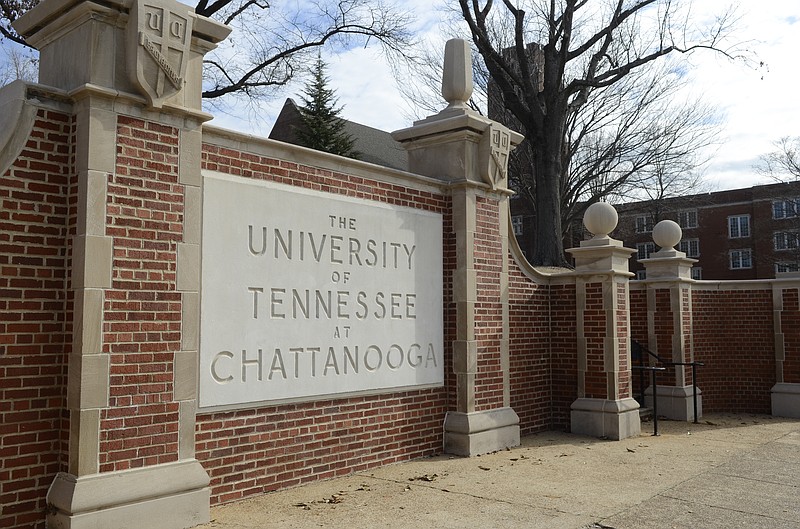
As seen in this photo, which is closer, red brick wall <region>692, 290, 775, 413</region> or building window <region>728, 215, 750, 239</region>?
red brick wall <region>692, 290, 775, 413</region>

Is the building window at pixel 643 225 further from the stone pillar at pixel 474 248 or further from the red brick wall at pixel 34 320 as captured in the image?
the red brick wall at pixel 34 320

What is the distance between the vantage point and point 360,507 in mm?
5270

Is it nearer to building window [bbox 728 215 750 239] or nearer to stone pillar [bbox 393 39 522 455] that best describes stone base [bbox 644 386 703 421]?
stone pillar [bbox 393 39 522 455]

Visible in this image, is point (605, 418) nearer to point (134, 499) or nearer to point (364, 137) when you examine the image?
point (134, 499)

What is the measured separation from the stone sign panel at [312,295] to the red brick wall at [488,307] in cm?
50

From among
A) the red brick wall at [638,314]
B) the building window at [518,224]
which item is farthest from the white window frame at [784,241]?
the red brick wall at [638,314]

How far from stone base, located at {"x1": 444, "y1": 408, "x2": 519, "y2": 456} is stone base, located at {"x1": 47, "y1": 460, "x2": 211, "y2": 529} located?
3.18 m

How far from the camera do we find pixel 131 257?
4.67 meters

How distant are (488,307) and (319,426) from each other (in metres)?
2.66

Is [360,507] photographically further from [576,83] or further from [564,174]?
[564,174]

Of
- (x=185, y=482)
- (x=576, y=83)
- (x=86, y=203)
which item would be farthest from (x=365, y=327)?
(x=576, y=83)

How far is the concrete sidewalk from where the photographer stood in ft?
16.2

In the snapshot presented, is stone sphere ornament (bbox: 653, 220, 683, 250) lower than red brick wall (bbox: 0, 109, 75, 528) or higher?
higher

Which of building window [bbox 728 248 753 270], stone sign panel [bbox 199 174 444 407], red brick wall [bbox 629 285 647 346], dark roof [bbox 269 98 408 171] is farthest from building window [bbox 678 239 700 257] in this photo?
stone sign panel [bbox 199 174 444 407]
